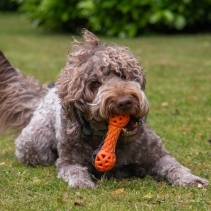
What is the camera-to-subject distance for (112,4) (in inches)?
711

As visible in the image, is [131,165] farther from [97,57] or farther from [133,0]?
[133,0]

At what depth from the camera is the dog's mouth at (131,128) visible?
5.23 metres

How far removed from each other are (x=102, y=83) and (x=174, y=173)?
1072mm

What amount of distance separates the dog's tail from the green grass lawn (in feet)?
0.87

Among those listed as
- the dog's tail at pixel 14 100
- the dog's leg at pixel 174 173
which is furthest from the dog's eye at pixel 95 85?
the dog's tail at pixel 14 100

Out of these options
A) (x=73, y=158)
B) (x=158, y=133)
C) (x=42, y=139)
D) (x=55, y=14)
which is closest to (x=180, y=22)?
(x=55, y=14)

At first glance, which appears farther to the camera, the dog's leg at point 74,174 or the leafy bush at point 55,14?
the leafy bush at point 55,14

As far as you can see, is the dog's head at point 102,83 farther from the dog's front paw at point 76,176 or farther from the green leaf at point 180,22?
the green leaf at point 180,22

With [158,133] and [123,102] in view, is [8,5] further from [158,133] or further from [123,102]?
[123,102]

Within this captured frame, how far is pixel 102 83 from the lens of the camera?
16.9ft

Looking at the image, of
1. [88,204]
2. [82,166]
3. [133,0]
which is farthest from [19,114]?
[133,0]

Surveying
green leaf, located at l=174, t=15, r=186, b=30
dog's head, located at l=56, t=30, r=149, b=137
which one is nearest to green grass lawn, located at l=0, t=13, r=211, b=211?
dog's head, located at l=56, t=30, r=149, b=137

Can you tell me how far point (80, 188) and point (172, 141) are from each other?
2.27m

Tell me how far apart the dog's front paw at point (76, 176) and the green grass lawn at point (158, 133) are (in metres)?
0.08
